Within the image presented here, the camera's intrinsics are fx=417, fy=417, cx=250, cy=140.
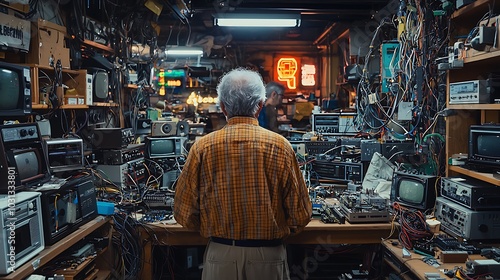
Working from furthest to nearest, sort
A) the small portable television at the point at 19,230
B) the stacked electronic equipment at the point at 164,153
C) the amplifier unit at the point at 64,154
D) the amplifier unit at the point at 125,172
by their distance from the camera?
the stacked electronic equipment at the point at 164,153 → the amplifier unit at the point at 125,172 → the amplifier unit at the point at 64,154 → the small portable television at the point at 19,230

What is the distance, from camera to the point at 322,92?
11.1 metres

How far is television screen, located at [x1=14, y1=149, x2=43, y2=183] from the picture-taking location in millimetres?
2254

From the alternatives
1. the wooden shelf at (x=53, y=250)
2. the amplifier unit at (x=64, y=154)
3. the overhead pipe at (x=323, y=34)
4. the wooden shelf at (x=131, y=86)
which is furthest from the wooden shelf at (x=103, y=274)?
the overhead pipe at (x=323, y=34)

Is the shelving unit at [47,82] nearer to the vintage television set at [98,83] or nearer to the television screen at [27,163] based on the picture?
the vintage television set at [98,83]

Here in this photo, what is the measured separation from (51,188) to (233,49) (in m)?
8.99

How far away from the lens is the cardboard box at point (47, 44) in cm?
298

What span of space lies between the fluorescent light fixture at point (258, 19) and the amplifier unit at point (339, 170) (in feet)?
7.98

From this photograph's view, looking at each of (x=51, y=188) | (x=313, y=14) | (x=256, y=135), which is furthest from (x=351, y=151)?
(x=313, y=14)

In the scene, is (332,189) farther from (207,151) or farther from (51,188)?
(51,188)

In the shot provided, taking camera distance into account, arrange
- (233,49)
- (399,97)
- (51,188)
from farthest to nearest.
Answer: (233,49), (399,97), (51,188)

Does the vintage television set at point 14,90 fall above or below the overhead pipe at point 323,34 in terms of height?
below

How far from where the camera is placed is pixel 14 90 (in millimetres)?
2445

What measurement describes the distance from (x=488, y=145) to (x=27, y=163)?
2680mm

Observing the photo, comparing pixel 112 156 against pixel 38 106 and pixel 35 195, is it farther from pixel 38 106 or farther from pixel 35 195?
pixel 35 195
